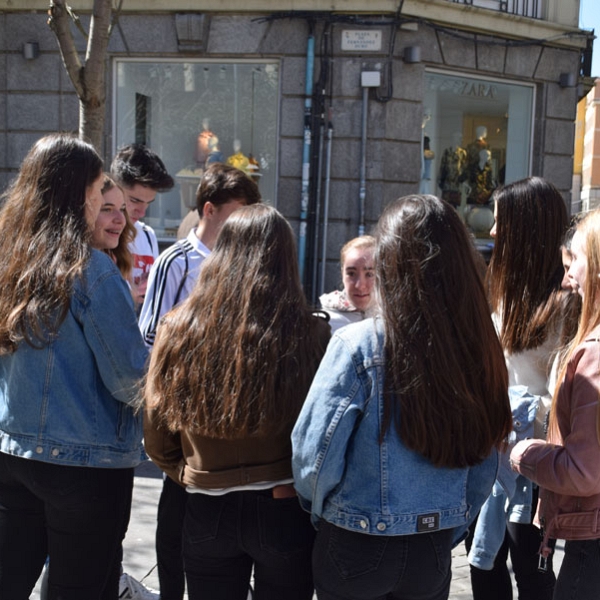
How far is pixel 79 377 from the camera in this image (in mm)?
2508

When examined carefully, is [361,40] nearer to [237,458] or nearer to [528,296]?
[528,296]

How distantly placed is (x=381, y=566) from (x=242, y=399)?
0.59m

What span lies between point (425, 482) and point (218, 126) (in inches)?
354

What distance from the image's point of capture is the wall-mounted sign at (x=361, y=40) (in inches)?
376

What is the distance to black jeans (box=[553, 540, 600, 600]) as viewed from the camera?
2.24 meters

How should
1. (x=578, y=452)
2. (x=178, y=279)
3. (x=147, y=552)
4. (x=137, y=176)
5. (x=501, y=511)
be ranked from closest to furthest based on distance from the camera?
(x=578, y=452) → (x=501, y=511) → (x=178, y=279) → (x=137, y=176) → (x=147, y=552)

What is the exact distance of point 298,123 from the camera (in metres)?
9.79

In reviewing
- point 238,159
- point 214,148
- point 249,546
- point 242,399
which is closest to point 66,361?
point 242,399

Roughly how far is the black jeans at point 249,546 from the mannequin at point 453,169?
893 cm

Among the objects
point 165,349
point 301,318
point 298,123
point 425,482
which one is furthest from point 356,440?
point 298,123

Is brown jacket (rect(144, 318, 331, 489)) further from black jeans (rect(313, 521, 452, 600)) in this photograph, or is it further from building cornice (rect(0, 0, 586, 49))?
building cornice (rect(0, 0, 586, 49))

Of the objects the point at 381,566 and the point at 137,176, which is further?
the point at 137,176

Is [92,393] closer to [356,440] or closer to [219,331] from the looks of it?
[219,331]

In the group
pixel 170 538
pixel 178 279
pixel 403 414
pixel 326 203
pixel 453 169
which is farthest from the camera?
pixel 453 169
